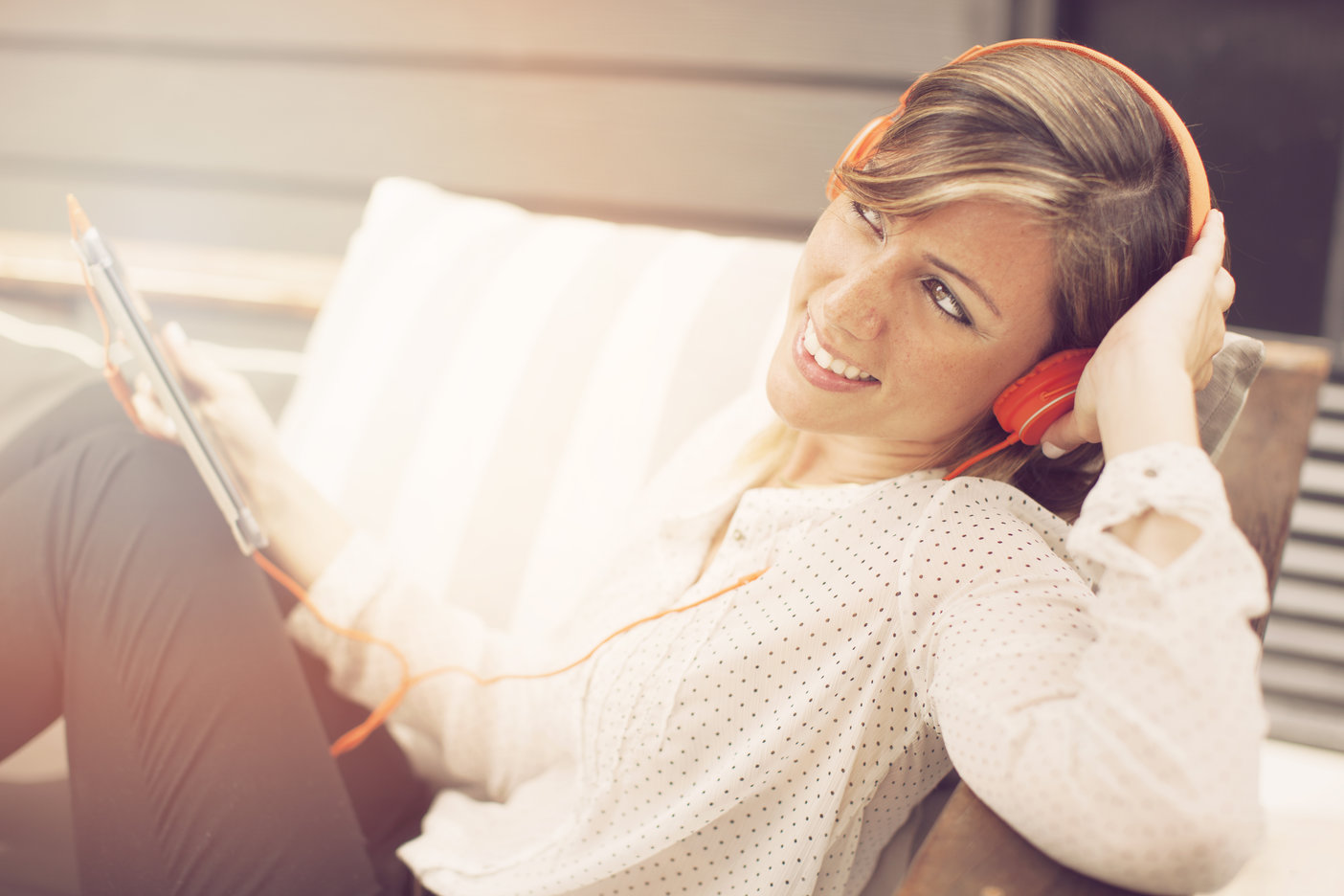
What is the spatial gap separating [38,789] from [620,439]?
0.73 meters

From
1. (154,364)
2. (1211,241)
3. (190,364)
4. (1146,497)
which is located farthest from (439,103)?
(1146,497)

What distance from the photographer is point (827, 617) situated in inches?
28.2

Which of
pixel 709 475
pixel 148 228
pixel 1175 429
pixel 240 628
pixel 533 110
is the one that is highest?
pixel 533 110

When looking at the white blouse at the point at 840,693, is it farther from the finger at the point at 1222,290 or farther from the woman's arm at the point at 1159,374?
the finger at the point at 1222,290

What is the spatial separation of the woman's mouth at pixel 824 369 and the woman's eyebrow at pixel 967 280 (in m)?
0.11

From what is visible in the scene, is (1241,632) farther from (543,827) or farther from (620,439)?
(620,439)

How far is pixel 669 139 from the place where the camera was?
1.73 meters

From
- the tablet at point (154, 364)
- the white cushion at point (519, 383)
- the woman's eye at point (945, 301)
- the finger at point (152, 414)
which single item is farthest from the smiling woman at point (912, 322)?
the finger at point (152, 414)

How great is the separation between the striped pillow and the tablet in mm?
340

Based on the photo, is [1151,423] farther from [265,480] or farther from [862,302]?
[265,480]

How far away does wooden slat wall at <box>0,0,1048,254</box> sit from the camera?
161cm

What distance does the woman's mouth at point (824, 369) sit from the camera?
760 mm

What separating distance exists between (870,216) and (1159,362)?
0.25 m

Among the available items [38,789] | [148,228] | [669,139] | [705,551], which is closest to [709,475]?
[705,551]
